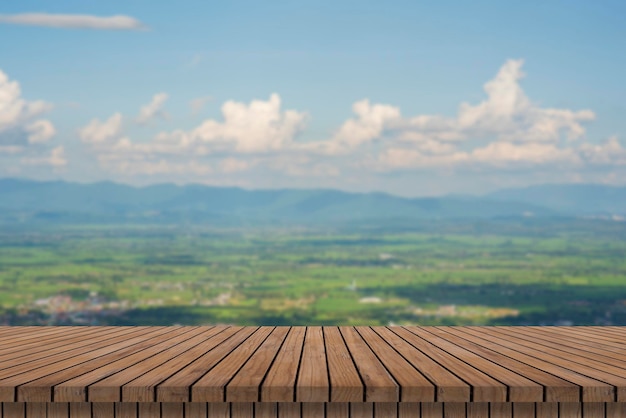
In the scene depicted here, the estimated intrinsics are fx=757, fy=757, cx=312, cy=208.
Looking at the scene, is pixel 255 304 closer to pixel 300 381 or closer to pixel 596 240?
pixel 300 381

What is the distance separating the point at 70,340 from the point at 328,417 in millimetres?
3043

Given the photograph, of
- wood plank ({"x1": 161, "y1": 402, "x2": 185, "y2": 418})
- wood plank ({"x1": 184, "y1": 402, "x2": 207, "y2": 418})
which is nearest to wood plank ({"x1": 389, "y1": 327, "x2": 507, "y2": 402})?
wood plank ({"x1": 184, "y1": 402, "x2": 207, "y2": 418})

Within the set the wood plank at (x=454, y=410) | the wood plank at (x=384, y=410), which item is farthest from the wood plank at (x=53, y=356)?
the wood plank at (x=454, y=410)

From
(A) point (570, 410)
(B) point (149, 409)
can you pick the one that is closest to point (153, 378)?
(B) point (149, 409)

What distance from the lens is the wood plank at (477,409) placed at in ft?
15.7

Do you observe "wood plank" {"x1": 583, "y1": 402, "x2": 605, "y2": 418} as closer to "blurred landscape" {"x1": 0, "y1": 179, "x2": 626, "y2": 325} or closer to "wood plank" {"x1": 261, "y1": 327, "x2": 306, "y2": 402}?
"wood plank" {"x1": 261, "y1": 327, "x2": 306, "y2": 402}

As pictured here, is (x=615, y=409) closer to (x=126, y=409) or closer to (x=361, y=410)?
(x=361, y=410)

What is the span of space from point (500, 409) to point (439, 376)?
43cm

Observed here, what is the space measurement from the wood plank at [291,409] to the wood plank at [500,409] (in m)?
1.21

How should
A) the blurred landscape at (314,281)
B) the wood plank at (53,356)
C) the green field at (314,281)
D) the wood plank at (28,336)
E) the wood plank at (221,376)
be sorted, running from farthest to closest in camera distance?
the green field at (314,281), the blurred landscape at (314,281), the wood plank at (28,336), the wood plank at (53,356), the wood plank at (221,376)

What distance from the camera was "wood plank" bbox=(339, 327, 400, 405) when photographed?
462cm

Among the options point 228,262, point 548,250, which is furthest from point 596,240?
point 228,262

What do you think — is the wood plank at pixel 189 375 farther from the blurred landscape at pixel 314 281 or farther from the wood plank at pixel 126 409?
the blurred landscape at pixel 314 281

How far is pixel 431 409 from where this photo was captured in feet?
15.6
